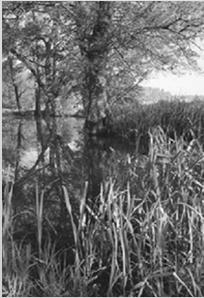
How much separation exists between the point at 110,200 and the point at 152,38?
22.0 ft

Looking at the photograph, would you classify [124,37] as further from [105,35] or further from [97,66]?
[97,66]

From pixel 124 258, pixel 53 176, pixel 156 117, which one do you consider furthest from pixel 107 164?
pixel 156 117

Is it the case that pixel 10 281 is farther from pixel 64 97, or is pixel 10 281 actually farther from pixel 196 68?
pixel 64 97

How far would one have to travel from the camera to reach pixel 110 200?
5.16 ft

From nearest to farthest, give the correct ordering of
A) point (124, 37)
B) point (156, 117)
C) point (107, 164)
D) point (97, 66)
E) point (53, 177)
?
point (53, 177) < point (107, 164) < point (156, 117) < point (124, 37) < point (97, 66)

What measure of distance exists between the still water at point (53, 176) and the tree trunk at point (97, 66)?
4.27ft

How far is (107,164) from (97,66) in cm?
404

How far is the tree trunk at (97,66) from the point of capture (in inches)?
286

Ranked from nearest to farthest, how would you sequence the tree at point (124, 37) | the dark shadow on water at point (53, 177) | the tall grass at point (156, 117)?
1. the dark shadow on water at point (53, 177)
2. the tall grass at point (156, 117)
3. the tree at point (124, 37)

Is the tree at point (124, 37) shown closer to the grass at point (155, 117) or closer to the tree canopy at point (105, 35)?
→ the tree canopy at point (105, 35)

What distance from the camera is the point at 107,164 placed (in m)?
3.82

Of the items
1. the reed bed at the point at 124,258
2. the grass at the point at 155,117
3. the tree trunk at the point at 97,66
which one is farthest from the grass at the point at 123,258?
the tree trunk at the point at 97,66

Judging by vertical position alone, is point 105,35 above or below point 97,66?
above

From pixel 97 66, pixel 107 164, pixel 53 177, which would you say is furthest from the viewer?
pixel 97 66
